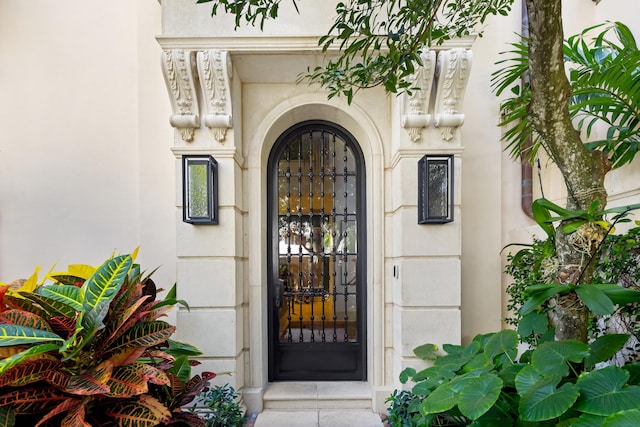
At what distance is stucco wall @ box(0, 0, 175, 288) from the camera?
3.20 meters

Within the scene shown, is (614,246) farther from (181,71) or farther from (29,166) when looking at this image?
(29,166)

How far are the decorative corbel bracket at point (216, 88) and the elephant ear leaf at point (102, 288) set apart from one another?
Result: 131 cm

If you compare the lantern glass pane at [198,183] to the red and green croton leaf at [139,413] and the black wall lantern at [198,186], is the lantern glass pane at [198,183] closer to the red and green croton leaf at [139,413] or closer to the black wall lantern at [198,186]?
the black wall lantern at [198,186]

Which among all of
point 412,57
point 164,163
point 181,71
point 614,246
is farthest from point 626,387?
point 164,163

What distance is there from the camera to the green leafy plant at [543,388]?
132 cm

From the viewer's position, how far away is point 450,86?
255 centimetres

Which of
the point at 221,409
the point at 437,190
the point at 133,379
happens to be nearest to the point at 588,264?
the point at 437,190

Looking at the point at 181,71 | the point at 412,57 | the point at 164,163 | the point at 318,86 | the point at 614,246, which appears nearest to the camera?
the point at 412,57

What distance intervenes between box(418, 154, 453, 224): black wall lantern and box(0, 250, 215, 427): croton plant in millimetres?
2107

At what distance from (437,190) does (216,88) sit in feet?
6.73

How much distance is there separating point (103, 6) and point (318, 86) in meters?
2.49

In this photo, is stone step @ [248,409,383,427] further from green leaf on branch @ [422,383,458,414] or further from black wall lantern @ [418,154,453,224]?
black wall lantern @ [418,154,453,224]

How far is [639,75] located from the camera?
6.40 feet

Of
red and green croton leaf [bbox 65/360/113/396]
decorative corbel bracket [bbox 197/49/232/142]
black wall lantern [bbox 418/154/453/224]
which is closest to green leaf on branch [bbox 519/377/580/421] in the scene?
black wall lantern [bbox 418/154/453/224]
